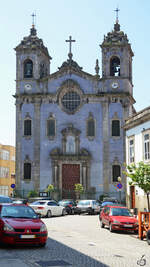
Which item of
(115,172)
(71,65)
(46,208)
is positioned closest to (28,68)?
(71,65)

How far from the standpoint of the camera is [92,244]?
15969 millimetres

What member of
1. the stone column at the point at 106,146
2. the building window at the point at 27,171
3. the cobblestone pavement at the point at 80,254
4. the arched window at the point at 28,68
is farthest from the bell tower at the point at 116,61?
the cobblestone pavement at the point at 80,254

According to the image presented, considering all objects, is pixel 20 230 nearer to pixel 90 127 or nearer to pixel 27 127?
pixel 90 127

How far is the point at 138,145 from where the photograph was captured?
31.5 meters

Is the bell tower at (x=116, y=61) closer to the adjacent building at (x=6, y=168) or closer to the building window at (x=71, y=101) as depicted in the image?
the building window at (x=71, y=101)

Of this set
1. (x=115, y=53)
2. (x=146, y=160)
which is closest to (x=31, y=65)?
(x=115, y=53)

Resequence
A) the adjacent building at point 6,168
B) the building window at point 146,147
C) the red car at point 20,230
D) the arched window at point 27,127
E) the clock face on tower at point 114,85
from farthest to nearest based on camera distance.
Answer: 1. the adjacent building at point 6,168
2. the clock face on tower at point 114,85
3. the arched window at point 27,127
4. the building window at point 146,147
5. the red car at point 20,230

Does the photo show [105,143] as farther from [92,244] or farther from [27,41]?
[92,244]

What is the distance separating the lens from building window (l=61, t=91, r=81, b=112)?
49.6 m

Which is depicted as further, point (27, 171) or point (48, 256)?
point (27, 171)

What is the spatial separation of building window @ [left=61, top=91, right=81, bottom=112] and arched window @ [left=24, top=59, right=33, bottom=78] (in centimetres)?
515

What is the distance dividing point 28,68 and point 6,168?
30.2 meters

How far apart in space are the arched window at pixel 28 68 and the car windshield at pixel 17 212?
3700 centimetres

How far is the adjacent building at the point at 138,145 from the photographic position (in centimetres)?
3004
